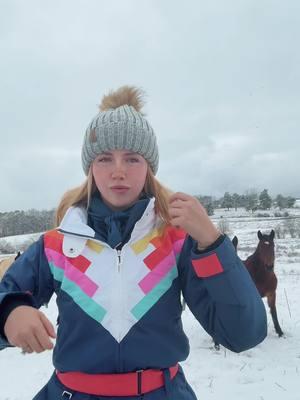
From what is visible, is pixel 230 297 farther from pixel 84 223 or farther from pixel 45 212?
pixel 45 212

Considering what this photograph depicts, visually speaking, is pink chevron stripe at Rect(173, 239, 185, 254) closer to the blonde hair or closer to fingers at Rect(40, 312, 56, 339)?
the blonde hair

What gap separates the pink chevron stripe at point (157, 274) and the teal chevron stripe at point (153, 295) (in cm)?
2

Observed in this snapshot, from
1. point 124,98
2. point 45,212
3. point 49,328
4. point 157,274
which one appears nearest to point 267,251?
point 124,98

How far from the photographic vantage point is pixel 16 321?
1254 mm

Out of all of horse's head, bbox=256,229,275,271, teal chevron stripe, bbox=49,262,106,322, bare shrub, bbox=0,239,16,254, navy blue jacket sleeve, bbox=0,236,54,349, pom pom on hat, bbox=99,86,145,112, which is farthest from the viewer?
bare shrub, bbox=0,239,16,254

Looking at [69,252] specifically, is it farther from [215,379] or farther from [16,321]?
[215,379]

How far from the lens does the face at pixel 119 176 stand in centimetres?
166

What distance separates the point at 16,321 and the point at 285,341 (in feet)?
19.2

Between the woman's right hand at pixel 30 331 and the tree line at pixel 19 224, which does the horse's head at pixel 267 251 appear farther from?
the tree line at pixel 19 224

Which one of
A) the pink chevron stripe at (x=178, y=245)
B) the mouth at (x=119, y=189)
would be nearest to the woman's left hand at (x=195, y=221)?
the pink chevron stripe at (x=178, y=245)

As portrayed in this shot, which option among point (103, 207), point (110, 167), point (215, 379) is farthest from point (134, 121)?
point (215, 379)

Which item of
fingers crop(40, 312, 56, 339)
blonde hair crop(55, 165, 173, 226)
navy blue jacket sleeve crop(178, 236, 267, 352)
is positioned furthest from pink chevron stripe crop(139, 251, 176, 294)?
fingers crop(40, 312, 56, 339)

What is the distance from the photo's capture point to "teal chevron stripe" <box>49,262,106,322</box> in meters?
1.44

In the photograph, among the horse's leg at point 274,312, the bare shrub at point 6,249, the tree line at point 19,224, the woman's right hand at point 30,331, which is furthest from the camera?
the tree line at point 19,224
